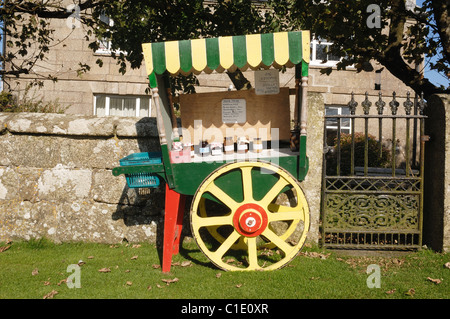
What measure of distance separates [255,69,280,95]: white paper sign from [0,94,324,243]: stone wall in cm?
121

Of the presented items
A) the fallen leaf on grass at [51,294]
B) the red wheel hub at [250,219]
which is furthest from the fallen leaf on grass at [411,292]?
the fallen leaf on grass at [51,294]

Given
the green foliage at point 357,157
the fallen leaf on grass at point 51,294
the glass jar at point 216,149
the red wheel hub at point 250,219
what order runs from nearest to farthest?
the fallen leaf on grass at point 51,294 < the red wheel hub at point 250,219 < the glass jar at point 216,149 < the green foliage at point 357,157

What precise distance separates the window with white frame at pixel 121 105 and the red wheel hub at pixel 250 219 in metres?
7.84

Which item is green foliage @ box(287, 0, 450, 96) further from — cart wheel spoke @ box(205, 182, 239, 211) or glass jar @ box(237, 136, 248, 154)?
cart wheel spoke @ box(205, 182, 239, 211)

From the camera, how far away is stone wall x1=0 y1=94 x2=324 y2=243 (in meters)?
4.24

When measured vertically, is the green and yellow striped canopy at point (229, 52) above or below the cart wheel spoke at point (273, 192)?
above

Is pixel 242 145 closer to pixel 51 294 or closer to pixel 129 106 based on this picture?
pixel 51 294

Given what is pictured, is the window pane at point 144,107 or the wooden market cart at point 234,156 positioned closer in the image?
the wooden market cart at point 234,156

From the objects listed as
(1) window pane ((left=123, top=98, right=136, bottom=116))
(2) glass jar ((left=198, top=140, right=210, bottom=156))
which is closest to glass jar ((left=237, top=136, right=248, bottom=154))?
(2) glass jar ((left=198, top=140, right=210, bottom=156))

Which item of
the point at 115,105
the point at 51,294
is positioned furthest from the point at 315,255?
the point at 115,105

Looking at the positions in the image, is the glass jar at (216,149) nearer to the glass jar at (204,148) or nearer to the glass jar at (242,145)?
the glass jar at (204,148)

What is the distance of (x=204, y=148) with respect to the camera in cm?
370

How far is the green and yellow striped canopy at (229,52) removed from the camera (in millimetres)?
3027

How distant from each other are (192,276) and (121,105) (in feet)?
27.1
